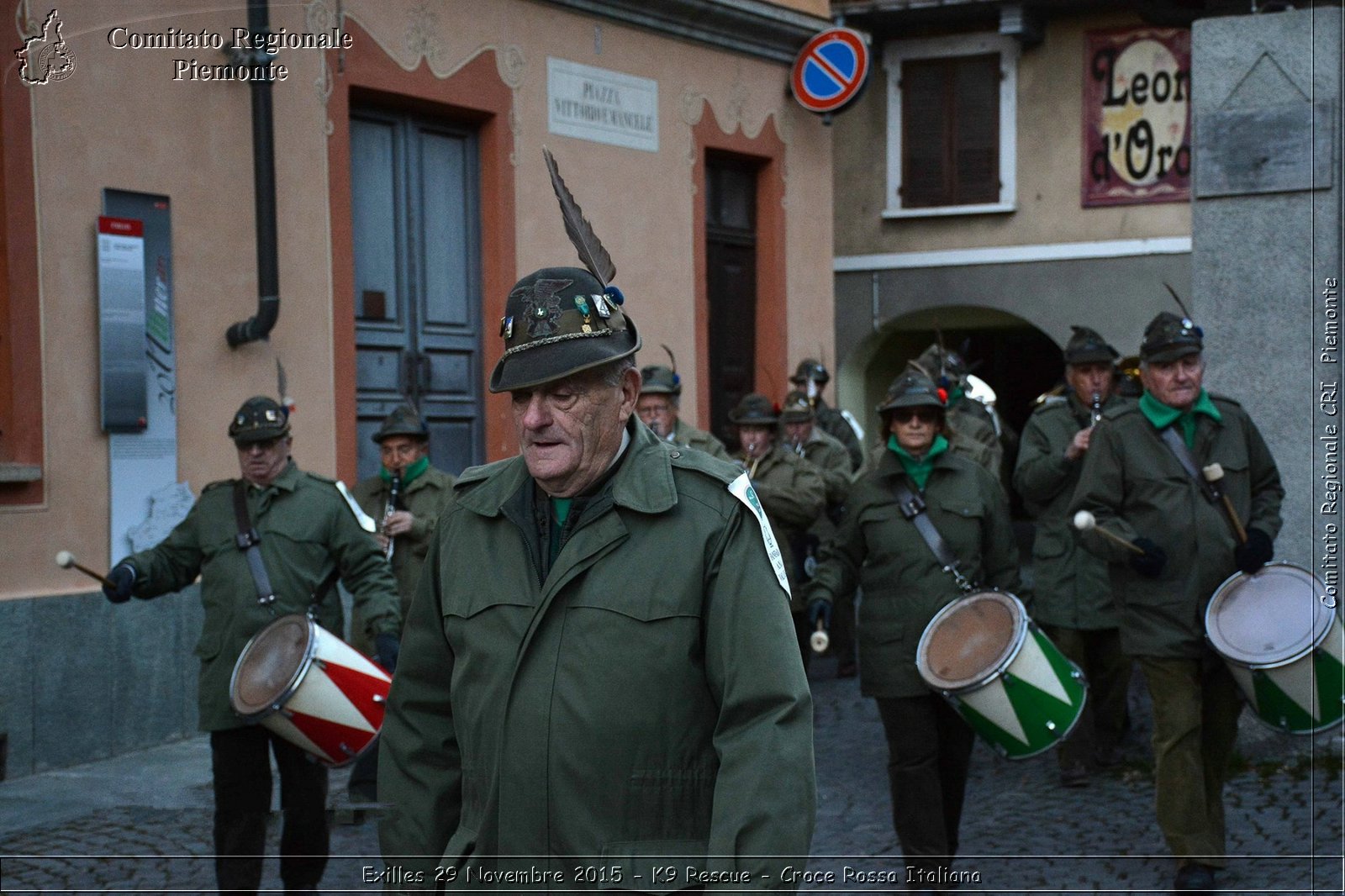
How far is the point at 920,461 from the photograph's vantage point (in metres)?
6.50

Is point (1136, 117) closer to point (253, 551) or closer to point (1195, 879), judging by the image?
point (1195, 879)

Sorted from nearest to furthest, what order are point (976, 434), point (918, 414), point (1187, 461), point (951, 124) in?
point (1187, 461) < point (918, 414) < point (976, 434) < point (951, 124)

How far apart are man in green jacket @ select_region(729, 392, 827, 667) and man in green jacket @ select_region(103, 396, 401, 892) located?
3.26 meters

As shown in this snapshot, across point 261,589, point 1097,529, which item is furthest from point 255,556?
point 1097,529

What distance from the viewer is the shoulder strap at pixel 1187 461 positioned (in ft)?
20.5

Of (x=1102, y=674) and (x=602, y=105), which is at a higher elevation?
(x=602, y=105)

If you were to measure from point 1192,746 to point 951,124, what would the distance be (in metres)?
13.6

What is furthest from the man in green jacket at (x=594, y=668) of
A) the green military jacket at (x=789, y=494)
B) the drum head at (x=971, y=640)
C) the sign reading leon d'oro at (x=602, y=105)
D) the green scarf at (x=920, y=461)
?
the sign reading leon d'oro at (x=602, y=105)

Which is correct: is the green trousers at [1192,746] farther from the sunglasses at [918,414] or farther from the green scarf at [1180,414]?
the sunglasses at [918,414]

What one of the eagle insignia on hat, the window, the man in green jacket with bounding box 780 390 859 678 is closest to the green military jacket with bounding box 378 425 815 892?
the eagle insignia on hat

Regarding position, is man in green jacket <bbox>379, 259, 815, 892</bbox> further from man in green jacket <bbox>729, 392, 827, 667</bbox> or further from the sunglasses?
man in green jacket <bbox>729, 392, 827, 667</bbox>

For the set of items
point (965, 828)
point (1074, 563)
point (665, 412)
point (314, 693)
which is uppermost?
point (665, 412)

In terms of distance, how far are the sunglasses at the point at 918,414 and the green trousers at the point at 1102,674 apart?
98.8 inches

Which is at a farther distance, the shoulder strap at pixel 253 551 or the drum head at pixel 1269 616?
the shoulder strap at pixel 253 551
